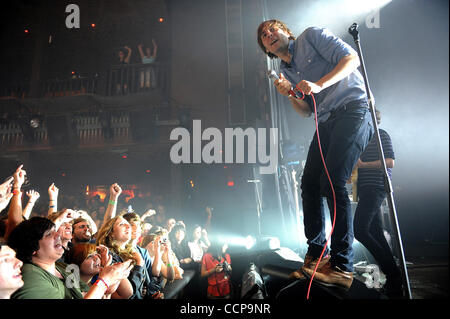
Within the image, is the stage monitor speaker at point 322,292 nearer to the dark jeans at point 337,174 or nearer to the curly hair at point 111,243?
the dark jeans at point 337,174

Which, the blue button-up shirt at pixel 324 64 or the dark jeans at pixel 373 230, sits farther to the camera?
the dark jeans at pixel 373 230

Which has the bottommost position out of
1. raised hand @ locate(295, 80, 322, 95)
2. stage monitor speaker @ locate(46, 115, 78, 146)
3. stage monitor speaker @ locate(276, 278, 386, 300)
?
stage monitor speaker @ locate(276, 278, 386, 300)

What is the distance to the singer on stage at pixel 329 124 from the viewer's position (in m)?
1.15

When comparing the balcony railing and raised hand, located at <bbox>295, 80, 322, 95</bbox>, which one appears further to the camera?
the balcony railing

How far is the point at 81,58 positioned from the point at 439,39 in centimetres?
902

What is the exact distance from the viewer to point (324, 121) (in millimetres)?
1399

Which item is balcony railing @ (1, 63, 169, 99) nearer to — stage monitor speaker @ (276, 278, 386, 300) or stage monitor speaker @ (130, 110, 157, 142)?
stage monitor speaker @ (130, 110, 157, 142)

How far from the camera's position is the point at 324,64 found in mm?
1388

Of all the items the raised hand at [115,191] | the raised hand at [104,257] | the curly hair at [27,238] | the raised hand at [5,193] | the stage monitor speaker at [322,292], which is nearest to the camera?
the stage monitor speaker at [322,292]

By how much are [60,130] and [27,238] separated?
7.60 metres

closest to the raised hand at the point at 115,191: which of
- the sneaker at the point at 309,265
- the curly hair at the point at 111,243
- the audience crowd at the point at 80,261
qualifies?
the audience crowd at the point at 80,261

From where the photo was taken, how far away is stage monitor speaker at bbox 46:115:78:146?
7453 millimetres

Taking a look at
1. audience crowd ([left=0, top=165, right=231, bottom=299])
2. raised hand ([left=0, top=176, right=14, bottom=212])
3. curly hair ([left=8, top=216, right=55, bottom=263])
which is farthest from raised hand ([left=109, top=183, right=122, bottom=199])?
curly hair ([left=8, top=216, right=55, bottom=263])
